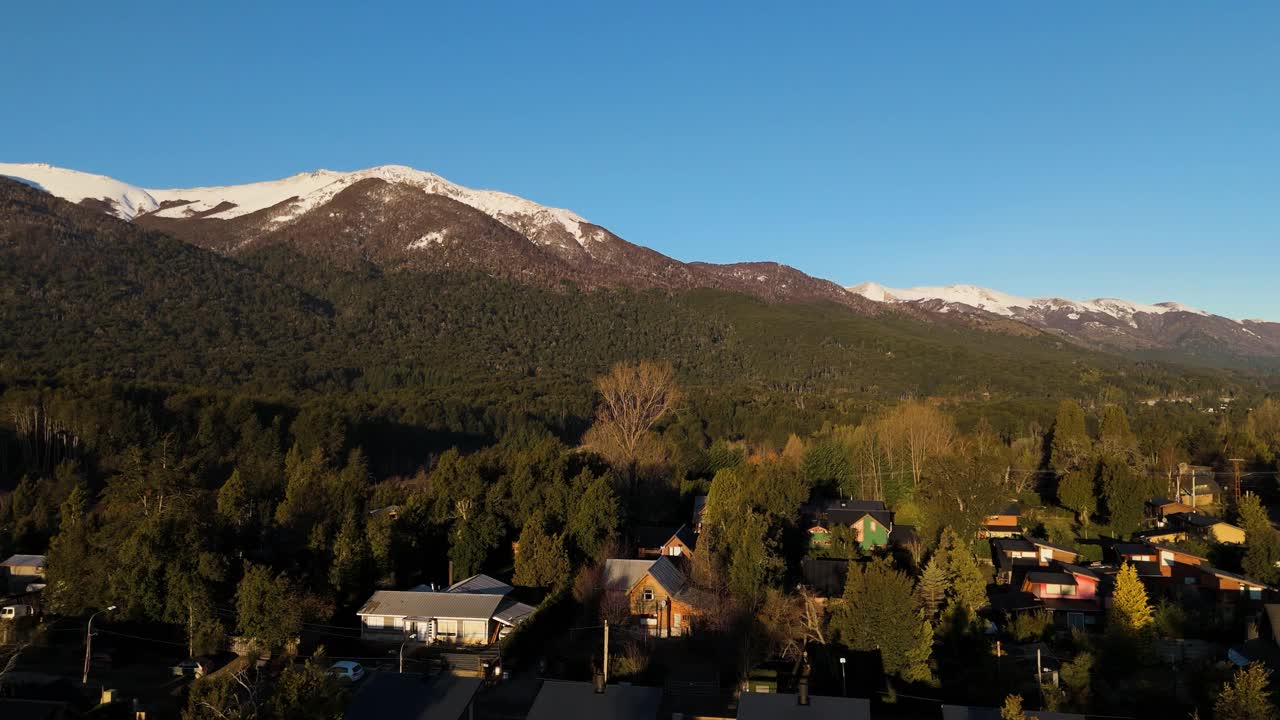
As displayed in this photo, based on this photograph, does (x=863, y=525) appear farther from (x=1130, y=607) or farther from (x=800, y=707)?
(x=800, y=707)

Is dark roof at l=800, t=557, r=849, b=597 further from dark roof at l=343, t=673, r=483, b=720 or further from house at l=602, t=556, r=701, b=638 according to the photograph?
dark roof at l=343, t=673, r=483, b=720

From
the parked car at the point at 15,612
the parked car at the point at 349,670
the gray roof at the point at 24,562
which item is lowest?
the parked car at the point at 15,612

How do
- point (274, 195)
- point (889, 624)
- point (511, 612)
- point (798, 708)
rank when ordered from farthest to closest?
1. point (274, 195)
2. point (511, 612)
3. point (889, 624)
4. point (798, 708)

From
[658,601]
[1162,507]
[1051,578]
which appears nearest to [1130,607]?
[1051,578]

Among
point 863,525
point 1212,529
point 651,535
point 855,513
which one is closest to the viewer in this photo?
point 651,535

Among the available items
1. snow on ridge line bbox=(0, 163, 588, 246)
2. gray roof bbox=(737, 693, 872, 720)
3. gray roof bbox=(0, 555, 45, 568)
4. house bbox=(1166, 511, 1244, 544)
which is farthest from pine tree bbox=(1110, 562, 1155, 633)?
snow on ridge line bbox=(0, 163, 588, 246)

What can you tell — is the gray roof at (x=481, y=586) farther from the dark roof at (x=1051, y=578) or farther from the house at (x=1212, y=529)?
the house at (x=1212, y=529)

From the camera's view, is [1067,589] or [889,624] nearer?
[889,624]

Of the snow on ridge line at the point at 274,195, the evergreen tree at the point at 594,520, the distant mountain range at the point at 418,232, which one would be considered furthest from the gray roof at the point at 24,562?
the snow on ridge line at the point at 274,195
